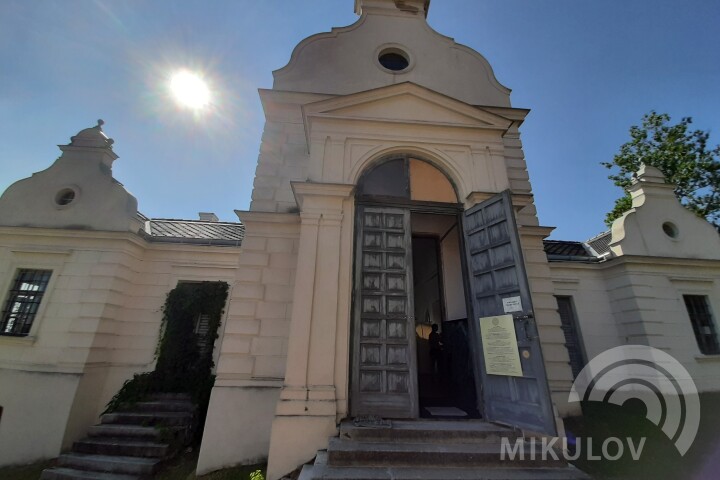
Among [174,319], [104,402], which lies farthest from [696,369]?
[104,402]

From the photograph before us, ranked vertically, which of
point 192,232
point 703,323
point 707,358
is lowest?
point 707,358

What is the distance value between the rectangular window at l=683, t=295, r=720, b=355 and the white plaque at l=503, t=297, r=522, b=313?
33.6 ft

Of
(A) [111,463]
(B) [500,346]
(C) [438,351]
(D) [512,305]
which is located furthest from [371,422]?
(A) [111,463]

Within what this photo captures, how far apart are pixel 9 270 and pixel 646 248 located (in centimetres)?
2022

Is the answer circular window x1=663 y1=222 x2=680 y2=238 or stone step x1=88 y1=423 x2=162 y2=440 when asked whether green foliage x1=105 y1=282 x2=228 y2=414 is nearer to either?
stone step x1=88 y1=423 x2=162 y2=440

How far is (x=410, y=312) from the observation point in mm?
5312

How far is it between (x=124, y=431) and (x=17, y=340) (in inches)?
156

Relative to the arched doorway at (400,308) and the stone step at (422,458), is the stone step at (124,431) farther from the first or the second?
the stone step at (422,458)

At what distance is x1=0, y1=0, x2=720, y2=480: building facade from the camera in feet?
16.1

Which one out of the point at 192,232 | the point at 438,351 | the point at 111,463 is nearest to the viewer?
the point at 111,463

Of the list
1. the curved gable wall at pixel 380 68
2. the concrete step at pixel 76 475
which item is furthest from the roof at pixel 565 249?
the concrete step at pixel 76 475

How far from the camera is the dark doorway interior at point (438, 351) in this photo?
5.55m

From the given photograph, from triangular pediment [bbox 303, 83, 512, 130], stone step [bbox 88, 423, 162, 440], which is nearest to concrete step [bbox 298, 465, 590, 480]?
stone step [bbox 88, 423, 162, 440]

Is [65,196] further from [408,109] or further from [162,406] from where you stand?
[408,109]
